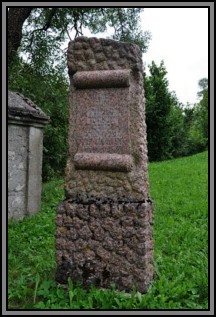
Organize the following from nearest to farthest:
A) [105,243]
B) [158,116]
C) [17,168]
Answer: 1. [105,243]
2. [17,168]
3. [158,116]

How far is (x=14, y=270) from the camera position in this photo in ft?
15.1

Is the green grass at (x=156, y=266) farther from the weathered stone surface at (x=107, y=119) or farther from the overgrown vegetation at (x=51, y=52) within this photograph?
the overgrown vegetation at (x=51, y=52)

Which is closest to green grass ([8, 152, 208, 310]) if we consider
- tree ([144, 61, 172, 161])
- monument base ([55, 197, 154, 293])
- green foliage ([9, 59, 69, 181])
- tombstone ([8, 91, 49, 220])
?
monument base ([55, 197, 154, 293])

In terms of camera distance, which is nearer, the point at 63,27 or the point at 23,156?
the point at 23,156

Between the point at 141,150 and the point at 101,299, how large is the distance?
1.44 metres

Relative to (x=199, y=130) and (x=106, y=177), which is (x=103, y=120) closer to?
(x=106, y=177)

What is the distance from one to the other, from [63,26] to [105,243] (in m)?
9.33

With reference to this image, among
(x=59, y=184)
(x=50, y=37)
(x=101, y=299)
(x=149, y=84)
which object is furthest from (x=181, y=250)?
(x=149, y=84)

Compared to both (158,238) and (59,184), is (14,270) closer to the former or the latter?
(158,238)

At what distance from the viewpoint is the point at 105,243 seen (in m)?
4.02

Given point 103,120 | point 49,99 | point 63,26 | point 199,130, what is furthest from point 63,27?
point 199,130

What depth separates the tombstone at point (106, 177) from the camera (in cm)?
397

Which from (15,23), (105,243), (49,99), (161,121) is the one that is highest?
(15,23)
